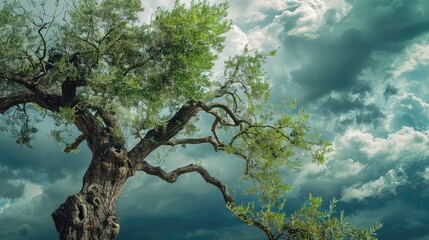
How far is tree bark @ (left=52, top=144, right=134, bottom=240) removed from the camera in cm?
1114

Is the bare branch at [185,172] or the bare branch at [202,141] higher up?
the bare branch at [202,141]

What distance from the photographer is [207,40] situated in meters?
13.1

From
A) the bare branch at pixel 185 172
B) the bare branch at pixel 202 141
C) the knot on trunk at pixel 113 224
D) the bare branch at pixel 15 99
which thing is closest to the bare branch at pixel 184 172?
the bare branch at pixel 185 172

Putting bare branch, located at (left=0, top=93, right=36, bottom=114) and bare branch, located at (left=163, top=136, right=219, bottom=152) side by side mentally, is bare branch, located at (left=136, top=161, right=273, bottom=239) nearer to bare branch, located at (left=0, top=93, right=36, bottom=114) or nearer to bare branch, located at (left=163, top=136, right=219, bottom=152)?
bare branch, located at (left=163, top=136, right=219, bottom=152)

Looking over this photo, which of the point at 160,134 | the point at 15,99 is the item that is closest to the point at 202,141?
the point at 160,134

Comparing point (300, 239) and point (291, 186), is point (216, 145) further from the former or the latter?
point (300, 239)

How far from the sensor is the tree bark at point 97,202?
439 inches

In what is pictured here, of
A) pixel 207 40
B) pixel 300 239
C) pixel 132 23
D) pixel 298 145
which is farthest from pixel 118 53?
pixel 300 239

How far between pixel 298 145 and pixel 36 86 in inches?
340

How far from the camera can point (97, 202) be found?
11703 millimetres

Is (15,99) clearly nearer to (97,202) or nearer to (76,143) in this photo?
(76,143)

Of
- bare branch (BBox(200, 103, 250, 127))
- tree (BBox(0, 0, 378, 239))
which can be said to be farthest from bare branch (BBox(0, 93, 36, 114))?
bare branch (BBox(200, 103, 250, 127))

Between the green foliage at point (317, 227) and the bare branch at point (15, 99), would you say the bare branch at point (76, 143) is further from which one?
the green foliage at point (317, 227)

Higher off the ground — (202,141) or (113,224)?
(202,141)
